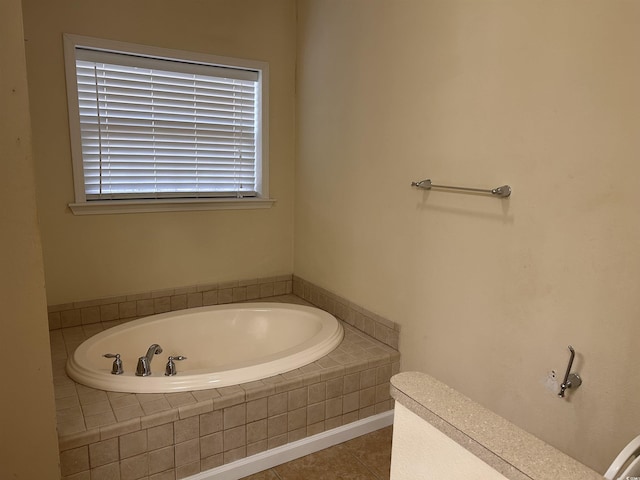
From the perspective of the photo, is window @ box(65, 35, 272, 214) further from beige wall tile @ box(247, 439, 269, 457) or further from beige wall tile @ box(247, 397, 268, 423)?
beige wall tile @ box(247, 439, 269, 457)

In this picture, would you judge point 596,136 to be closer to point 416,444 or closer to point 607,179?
point 607,179

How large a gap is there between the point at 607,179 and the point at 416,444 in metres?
1.04

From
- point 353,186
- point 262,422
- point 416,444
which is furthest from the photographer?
point 353,186

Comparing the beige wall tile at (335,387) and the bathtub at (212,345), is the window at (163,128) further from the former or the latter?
the beige wall tile at (335,387)

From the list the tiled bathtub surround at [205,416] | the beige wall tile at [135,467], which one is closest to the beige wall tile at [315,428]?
the tiled bathtub surround at [205,416]

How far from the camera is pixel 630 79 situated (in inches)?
54.7

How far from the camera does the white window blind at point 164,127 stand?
8.45ft

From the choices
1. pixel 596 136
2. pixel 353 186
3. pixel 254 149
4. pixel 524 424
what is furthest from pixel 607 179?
pixel 254 149

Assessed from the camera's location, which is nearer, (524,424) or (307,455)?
(524,424)

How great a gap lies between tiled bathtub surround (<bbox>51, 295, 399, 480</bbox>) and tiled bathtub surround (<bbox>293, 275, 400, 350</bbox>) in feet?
0.35

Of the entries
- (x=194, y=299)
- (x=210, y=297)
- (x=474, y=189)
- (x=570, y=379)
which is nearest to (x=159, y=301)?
(x=194, y=299)

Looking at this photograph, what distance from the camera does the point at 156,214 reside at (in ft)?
9.19

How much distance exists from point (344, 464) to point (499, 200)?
1.33 meters

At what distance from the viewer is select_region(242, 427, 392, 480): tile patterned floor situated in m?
2.03
